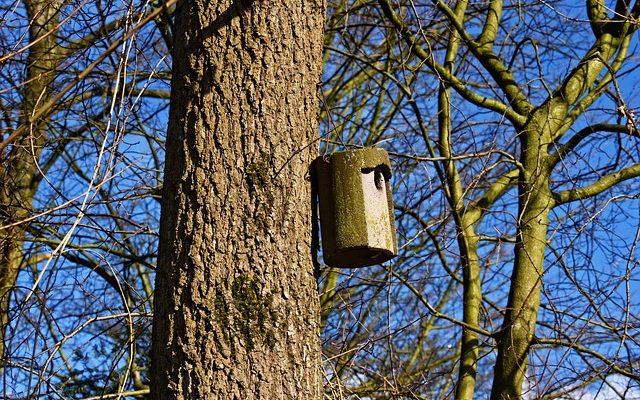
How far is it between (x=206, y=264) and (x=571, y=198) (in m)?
3.02

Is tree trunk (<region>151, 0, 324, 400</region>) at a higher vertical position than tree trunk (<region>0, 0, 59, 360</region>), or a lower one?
lower

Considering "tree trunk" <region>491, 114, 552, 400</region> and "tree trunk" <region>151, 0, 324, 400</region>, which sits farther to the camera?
"tree trunk" <region>491, 114, 552, 400</region>

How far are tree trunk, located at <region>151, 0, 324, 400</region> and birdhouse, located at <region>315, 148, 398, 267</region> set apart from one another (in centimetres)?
8

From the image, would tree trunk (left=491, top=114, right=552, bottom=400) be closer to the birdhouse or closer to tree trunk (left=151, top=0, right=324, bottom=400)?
the birdhouse

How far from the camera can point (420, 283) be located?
20.1 feet

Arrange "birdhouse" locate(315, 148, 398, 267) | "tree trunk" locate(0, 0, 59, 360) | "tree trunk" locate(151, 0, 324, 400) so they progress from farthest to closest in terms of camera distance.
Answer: "tree trunk" locate(0, 0, 59, 360)
"birdhouse" locate(315, 148, 398, 267)
"tree trunk" locate(151, 0, 324, 400)

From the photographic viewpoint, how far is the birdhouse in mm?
2416

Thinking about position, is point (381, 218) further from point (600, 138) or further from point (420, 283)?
point (420, 283)

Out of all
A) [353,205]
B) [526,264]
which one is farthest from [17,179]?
[353,205]

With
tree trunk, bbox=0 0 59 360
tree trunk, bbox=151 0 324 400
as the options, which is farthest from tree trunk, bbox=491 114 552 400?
tree trunk, bbox=0 0 59 360

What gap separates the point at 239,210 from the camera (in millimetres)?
2205

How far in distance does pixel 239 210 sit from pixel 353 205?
37cm

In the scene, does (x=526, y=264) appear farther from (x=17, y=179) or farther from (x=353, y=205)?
(x=17, y=179)

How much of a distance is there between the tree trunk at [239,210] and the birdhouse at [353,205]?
0.08 metres
